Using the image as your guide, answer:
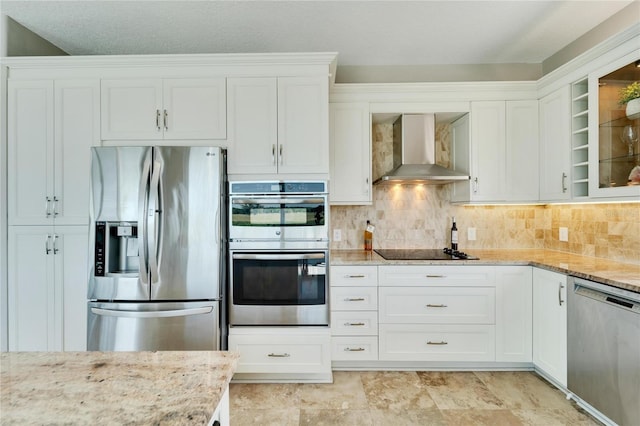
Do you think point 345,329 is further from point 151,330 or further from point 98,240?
point 98,240

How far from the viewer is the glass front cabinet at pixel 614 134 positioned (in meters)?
2.08

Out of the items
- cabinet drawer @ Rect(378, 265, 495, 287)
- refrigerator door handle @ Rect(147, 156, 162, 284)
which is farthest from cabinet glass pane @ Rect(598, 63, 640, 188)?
refrigerator door handle @ Rect(147, 156, 162, 284)

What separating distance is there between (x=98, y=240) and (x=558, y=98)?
3664mm

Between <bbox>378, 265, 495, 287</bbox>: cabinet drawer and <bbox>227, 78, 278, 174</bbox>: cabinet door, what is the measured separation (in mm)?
1245

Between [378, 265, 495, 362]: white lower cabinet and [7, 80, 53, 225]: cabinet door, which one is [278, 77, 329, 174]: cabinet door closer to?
[378, 265, 495, 362]: white lower cabinet

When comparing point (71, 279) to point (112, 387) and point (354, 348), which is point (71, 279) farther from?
point (354, 348)

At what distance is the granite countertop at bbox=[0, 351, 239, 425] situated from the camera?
0.73m

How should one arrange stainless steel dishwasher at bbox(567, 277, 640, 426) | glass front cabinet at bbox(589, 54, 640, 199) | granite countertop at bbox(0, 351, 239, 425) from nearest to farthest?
granite countertop at bbox(0, 351, 239, 425)
stainless steel dishwasher at bbox(567, 277, 640, 426)
glass front cabinet at bbox(589, 54, 640, 199)

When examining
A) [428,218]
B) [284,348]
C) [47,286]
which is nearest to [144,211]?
[47,286]

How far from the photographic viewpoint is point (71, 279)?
8.16ft

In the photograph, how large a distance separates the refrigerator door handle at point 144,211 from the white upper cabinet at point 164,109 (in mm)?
327

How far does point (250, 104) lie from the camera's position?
8.17 feet

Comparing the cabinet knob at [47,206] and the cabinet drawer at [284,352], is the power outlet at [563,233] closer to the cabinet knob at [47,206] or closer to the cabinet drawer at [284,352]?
the cabinet drawer at [284,352]

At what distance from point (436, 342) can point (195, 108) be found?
259 cm
